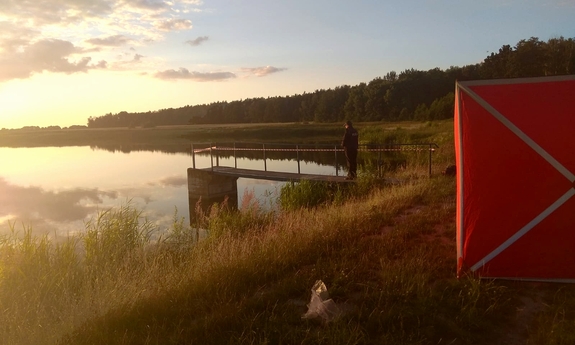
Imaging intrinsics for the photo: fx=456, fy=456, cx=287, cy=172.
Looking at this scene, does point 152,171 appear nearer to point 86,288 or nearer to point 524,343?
point 86,288

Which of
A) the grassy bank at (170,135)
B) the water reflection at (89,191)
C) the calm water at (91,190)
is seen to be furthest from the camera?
the grassy bank at (170,135)

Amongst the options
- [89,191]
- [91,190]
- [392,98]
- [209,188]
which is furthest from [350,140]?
[392,98]

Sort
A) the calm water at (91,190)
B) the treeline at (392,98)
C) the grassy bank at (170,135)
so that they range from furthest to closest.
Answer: the grassy bank at (170,135), the treeline at (392,98), the calm water at (91,190)

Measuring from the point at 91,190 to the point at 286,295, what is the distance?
2106 centimetres

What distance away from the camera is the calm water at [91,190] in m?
16.6

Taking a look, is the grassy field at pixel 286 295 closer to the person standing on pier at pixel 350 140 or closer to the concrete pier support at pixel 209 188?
the person standing on pier at pixel 350 140

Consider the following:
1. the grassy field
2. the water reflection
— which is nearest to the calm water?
the water reflection

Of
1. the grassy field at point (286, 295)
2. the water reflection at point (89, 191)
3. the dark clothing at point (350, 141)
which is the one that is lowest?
the water reflection at point (89, 191)

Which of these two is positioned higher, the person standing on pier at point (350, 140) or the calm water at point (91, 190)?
the person standing on pier at point (350, 140)

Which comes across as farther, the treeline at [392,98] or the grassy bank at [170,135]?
the grassy bank at [170,135]

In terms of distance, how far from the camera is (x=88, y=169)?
33.4 metres

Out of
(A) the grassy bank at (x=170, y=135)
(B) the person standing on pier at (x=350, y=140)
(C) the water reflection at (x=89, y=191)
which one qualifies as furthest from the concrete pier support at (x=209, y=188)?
(A) the grassy bank at (x=170, y=135)

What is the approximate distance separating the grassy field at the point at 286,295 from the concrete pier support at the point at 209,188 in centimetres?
1251

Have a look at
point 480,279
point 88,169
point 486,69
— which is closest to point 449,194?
point 480,279
